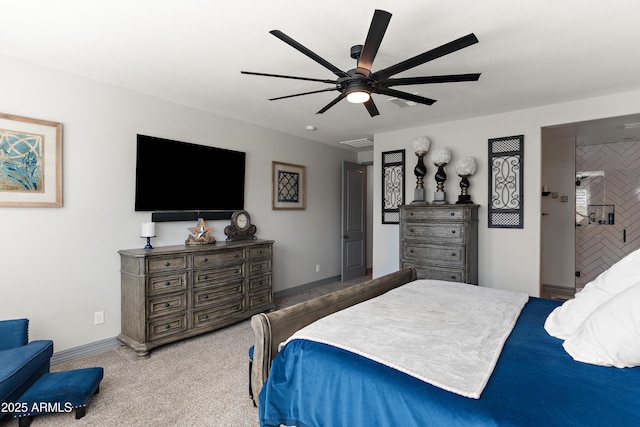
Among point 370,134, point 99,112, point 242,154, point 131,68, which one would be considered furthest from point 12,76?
point 370,134

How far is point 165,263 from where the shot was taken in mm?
3170

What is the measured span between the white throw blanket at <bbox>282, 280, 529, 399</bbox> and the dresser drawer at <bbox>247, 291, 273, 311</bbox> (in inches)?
84.2

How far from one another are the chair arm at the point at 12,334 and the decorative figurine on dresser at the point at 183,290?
83cm

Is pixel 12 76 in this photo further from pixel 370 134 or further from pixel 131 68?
pixel 370 134

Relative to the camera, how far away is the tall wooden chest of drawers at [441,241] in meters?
3.94

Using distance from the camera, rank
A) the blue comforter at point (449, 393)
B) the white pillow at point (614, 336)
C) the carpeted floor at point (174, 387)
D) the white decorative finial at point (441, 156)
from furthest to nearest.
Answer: the white decorative finial at point (441, 156) < the carpeted floor at point (174, 387) < the white pillow at point (614, 336) < the blue comforter at point (449, 393)

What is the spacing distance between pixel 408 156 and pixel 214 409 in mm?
4058

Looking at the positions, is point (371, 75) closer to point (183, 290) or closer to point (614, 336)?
point (614, 336)

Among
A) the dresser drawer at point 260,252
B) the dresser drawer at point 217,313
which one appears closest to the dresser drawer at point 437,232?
the dresser drawer at point 260,252

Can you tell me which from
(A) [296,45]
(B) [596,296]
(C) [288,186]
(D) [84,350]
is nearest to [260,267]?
(C) [288,186]

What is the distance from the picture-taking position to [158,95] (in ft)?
11.6

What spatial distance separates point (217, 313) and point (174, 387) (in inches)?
43.2

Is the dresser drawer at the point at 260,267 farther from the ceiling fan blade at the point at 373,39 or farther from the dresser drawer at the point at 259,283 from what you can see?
the ceiling fan blade at the point at 373,39

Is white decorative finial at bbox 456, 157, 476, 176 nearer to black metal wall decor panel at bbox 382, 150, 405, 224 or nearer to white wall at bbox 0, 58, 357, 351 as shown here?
black metal wall decor panel at bbox 382, 150, 405, 224
